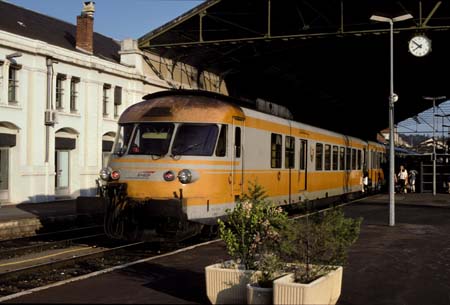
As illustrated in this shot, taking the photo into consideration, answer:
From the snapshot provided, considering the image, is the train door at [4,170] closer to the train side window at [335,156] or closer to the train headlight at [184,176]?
the train side window at [335,156]

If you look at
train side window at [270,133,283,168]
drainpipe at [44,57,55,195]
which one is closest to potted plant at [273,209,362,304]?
train side window at [270,133,283,168]

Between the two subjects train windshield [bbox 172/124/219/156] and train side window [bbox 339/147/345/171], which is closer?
train windshield [bbox 172/124/219/156]

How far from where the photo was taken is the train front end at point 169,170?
12.2m

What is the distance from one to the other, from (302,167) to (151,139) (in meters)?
7.02

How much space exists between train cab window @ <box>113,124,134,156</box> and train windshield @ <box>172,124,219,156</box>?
3.85 ft

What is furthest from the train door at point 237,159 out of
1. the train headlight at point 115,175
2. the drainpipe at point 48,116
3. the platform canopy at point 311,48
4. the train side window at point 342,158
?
the drainpipe at point 48,116

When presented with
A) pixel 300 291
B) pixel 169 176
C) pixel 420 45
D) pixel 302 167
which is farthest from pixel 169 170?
pixel 420 45

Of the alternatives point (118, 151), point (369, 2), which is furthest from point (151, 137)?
point (369, 2)

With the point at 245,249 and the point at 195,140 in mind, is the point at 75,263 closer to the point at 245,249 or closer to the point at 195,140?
the point at 195,140

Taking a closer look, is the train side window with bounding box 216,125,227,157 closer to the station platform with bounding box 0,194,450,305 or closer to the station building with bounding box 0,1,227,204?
the station platform with bounding box 0,194,450,305

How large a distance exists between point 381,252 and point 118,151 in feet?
19.1

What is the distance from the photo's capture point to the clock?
24316 millimetres

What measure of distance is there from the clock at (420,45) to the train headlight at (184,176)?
15062 mm

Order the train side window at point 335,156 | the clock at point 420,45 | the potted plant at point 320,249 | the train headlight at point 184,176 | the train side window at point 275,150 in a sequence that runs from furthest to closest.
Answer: the clock at point 420,45, the train side window at point 335,156, the train side window at point 275,150, the train headlight at point 184,176, the potted plant at point 320,249
